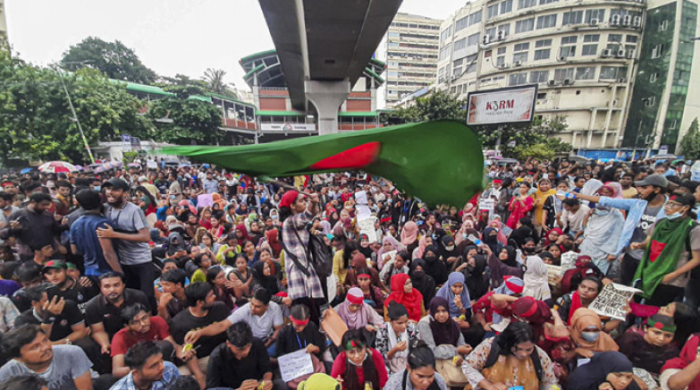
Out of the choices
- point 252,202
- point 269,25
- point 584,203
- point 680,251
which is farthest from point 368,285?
point 269,25

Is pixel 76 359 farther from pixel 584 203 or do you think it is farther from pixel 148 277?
pixel 584 203

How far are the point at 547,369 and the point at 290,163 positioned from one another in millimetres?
2829

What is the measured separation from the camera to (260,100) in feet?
101

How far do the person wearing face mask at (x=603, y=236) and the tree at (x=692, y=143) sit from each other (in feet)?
126

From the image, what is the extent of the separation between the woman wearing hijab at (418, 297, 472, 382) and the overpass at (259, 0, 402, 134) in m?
6.52

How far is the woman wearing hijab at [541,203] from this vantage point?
238 inches

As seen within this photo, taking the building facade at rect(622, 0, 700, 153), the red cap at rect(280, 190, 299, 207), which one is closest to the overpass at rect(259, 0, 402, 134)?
the red cap at rect(280, 190, 299, 207)

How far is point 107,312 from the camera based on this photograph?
2857 mm

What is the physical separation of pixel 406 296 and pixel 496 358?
4.32 feet

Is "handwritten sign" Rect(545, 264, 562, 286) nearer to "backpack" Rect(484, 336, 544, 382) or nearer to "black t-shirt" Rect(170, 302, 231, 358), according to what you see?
"backpack" Rect(484, 336, 544, 382)

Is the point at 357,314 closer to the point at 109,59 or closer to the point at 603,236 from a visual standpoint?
the point at 603,236

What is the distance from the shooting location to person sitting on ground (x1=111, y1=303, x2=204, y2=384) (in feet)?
8.60

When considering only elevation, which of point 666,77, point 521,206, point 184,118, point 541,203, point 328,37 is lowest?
point 521,206

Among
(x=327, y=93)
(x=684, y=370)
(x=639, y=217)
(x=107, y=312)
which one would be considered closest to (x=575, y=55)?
(x=327, y=93)
